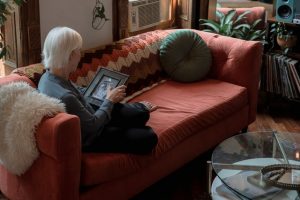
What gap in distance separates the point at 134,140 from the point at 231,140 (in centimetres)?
59

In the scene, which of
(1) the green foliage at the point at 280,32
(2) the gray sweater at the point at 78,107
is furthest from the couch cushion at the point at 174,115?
(1) the green foliage at the point at 280,32

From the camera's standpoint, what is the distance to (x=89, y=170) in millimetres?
2250

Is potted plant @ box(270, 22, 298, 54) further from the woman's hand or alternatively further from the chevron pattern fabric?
the woman's hand

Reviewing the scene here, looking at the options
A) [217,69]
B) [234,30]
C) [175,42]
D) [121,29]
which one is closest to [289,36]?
[234,30]

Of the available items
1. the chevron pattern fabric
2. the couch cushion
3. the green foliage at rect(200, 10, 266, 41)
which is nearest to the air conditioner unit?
the chevron pattern fabric

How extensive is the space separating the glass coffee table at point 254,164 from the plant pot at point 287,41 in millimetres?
1292

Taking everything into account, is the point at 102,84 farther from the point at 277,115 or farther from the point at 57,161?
the point at 277,115

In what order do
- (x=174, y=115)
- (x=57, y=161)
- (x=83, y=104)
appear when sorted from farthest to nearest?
1. (x=174, y=115)
2. (x=83, y=104)
3. (x=57, y=161)

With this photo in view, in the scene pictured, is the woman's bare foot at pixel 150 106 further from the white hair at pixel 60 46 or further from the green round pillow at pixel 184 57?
the white hair at pixel 60 46

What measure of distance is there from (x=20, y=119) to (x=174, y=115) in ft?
3.20

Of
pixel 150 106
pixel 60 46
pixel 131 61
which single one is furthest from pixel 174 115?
pixel 60 46

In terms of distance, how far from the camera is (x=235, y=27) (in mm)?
4129

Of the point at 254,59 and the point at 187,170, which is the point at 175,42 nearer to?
the point at 254,59

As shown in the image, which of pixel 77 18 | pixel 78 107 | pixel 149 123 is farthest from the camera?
pixel 77 18
